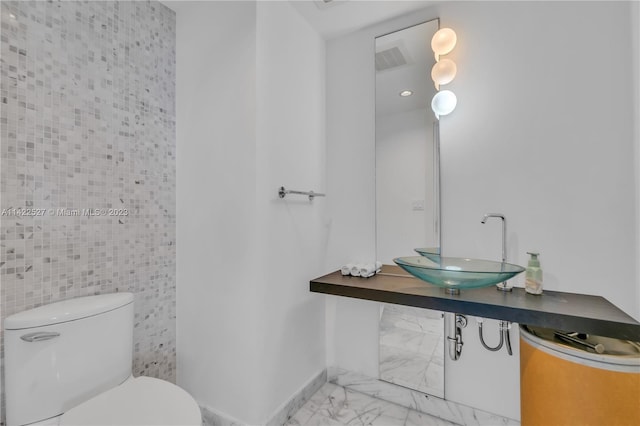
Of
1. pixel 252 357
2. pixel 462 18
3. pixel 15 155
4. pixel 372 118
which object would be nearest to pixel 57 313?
pixel 15 155

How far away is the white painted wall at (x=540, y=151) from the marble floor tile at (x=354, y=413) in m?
0.24

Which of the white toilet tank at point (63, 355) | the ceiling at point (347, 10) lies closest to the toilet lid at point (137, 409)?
the white toilet tank at point (63, 355)

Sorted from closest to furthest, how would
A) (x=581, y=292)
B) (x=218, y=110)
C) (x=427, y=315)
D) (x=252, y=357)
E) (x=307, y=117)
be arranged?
(x=581, y=292) < (x=252, y=357) < (x=218, y=110) < (x=427, y=315) < (x=307, y=117)

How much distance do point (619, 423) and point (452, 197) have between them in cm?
104

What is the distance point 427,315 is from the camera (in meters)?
1.66

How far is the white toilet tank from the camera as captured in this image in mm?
1006

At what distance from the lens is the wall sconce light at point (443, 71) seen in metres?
1.52

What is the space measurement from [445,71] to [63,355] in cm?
214

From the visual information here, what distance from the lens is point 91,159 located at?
1331 millimetres

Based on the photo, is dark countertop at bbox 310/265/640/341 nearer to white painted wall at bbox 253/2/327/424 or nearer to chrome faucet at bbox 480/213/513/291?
chrome faucet at bbox 480/213/513/291

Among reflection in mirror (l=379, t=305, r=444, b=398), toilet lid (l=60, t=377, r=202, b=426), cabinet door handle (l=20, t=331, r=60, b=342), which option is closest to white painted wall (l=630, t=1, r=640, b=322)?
reflection in mirror (l=379, t=305, r=444, b=398)

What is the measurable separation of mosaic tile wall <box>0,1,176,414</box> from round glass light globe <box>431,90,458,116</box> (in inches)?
59.9

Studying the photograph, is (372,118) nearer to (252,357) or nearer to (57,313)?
(252,357)

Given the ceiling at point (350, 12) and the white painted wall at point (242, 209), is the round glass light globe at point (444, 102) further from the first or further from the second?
the white painted wall at point (242, 209)
